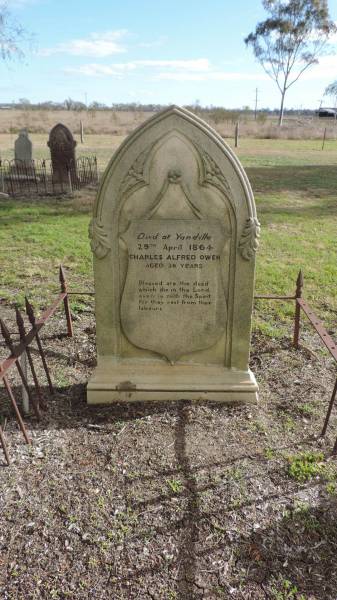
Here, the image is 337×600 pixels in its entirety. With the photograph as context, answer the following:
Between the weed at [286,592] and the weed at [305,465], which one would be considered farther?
the weed at [305,465]

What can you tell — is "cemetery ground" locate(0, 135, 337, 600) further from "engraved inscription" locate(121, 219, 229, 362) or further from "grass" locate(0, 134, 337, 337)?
"grass" locate(0, 134, 337, 337)

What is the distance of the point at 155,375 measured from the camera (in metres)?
3.56

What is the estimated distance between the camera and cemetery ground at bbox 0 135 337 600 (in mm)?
2184

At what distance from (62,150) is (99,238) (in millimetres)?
10365

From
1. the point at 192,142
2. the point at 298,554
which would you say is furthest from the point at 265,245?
the point at 298,554

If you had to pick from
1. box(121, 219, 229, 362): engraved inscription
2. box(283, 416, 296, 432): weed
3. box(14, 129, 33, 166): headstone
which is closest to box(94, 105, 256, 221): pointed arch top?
box(121, 219, 229, 362): engraved inscription

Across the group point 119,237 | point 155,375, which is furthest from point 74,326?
point 119,237

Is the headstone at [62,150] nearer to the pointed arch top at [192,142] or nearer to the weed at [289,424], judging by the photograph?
the pointed arch top at [192,142]

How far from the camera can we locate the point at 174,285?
3381mm

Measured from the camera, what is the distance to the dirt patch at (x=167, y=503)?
217 centimetres

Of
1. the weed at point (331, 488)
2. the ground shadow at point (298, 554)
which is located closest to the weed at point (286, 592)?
the ground shadow at point (298, 554)

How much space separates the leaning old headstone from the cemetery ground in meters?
0.28

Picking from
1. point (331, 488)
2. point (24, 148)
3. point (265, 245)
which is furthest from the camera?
point (24, 148)

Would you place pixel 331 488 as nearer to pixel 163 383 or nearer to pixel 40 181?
pixel 163 383
